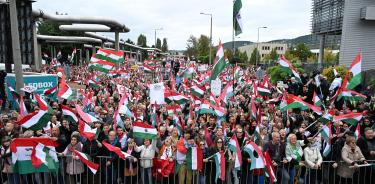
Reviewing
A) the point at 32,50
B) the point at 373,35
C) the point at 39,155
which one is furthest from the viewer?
the point at 373,35

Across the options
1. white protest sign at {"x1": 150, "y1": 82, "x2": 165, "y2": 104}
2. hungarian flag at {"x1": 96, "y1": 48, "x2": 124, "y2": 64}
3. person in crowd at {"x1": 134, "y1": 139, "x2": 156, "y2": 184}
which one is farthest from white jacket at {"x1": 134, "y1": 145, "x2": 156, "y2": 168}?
hungarian flag at {"x1": 96, "y1": 48, "x2": 124, "y2": 64}

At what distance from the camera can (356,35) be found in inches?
1003

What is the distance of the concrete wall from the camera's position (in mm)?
24922

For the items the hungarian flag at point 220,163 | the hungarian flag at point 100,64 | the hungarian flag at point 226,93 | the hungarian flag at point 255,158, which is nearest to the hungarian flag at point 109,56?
the hungarian flag at point 100,64

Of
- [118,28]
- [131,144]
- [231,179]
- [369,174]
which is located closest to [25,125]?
[131,144]

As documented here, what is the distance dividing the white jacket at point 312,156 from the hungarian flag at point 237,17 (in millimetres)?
7210

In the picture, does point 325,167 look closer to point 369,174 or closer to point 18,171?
point 369,174

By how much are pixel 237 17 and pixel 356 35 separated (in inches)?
614

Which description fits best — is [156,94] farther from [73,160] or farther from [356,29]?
[356,29]

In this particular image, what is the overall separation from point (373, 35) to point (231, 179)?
22494mm

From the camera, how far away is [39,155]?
6773 mm

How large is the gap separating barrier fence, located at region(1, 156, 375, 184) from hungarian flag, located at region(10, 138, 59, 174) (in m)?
0.62

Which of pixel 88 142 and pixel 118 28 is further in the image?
pixel 118 28

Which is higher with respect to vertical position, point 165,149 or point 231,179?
point 165,149
